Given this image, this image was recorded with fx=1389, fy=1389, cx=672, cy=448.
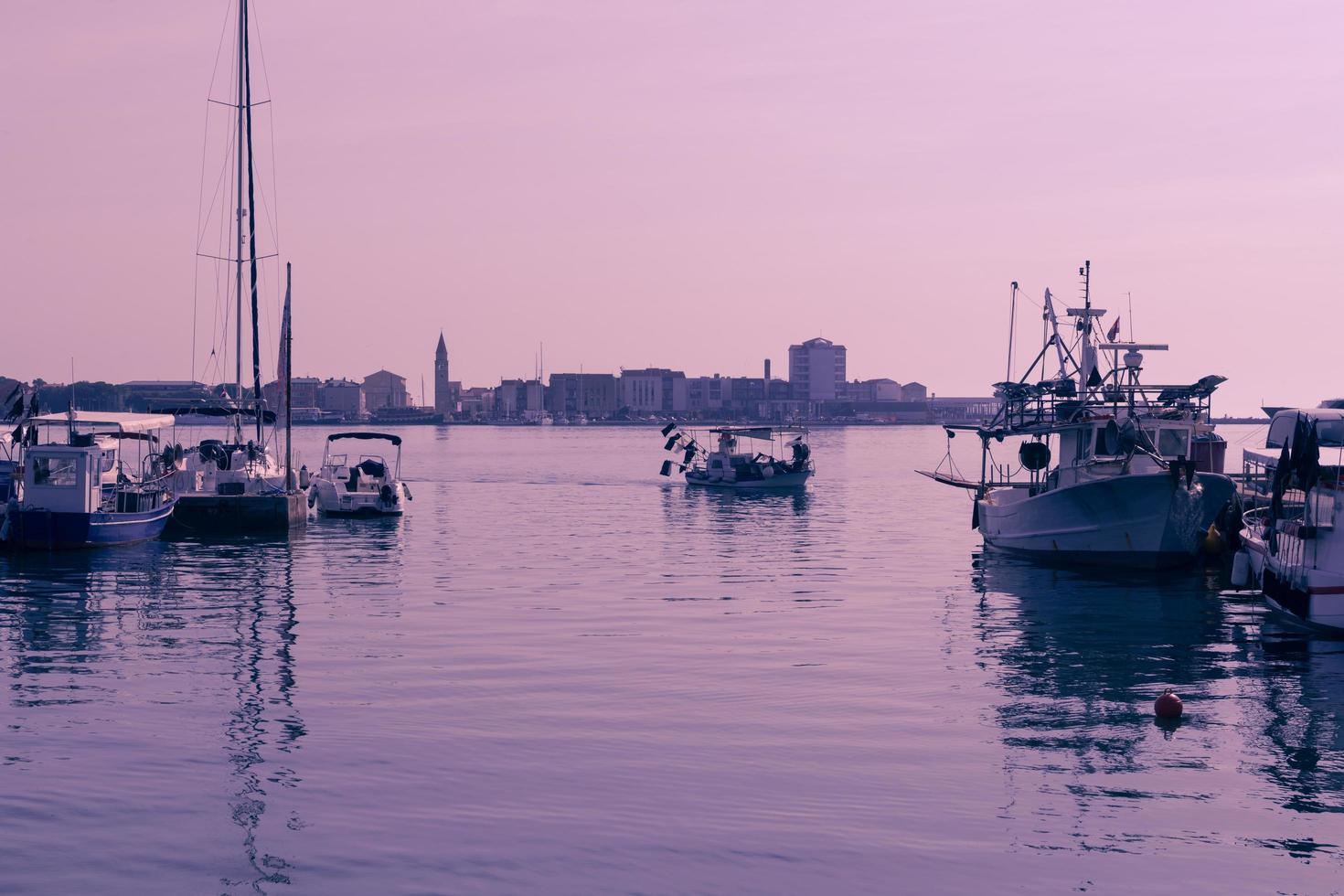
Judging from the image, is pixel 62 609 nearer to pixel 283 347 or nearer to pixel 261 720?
pixel 261 720

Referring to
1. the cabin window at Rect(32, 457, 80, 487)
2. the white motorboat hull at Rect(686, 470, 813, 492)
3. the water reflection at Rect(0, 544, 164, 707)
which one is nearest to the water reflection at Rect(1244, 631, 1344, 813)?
the water reflection at Rect(0, 544, 164, 707)

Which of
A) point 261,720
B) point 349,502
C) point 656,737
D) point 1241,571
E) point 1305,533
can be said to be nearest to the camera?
point 656,737

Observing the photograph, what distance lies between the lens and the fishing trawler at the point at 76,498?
4778 centimetres

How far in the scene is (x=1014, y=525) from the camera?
49.1m

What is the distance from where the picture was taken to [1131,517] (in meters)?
42.8

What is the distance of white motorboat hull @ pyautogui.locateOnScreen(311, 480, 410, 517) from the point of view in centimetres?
6844

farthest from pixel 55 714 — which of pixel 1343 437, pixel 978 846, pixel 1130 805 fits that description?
pixel 1343 437

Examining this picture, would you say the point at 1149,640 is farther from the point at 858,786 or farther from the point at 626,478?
the point at 626,478

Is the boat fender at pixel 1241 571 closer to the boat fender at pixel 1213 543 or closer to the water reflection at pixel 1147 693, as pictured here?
the water reflection at pixel 1147 693

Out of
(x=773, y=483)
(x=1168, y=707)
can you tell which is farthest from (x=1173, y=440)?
(x=773, y=483)

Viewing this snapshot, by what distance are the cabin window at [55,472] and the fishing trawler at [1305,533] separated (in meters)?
38.0

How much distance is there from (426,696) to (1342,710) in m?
15.3

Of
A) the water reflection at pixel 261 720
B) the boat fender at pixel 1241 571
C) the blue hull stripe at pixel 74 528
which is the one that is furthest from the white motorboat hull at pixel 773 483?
the boat fender at pixel 1241 571

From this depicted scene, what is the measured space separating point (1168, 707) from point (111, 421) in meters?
47.0
